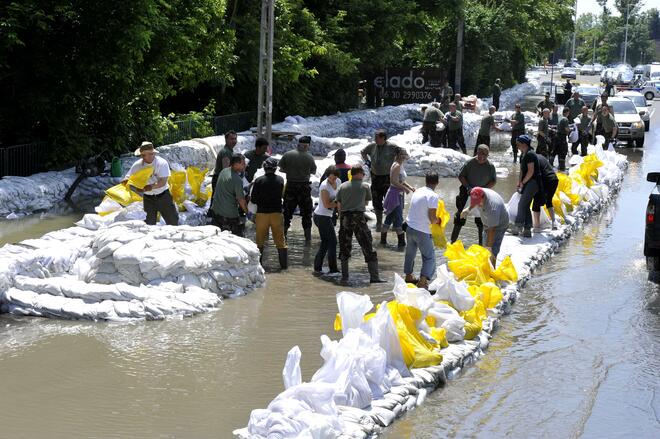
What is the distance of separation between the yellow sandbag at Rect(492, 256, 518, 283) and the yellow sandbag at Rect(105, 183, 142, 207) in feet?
17.3

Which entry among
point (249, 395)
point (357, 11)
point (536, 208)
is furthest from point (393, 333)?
point (357, 11)

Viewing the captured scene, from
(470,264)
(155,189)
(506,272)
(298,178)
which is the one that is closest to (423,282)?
(470,264)

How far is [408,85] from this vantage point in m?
41.9

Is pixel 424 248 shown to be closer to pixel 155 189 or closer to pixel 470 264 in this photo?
pixel 470 264

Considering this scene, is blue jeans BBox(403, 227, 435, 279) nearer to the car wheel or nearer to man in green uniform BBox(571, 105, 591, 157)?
the car wheel

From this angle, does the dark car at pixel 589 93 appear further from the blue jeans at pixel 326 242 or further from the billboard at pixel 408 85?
the blue jeans at pixel 326 242

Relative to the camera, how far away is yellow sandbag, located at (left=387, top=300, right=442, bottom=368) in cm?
911

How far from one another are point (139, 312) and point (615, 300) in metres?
5.62

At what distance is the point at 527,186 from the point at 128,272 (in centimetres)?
653

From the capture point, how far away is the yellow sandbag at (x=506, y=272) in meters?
12.4

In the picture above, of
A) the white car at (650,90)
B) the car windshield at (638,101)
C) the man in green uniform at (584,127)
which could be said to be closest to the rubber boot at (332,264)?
the man in green uniform at (584,127)

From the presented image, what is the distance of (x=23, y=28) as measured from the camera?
62.3 feet

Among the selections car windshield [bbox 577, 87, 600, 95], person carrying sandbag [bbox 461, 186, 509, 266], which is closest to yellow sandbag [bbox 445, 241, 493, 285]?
person carrying sandbag [bbox 461, 186, 509, 266]

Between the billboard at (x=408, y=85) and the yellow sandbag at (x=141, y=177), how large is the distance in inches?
1138
